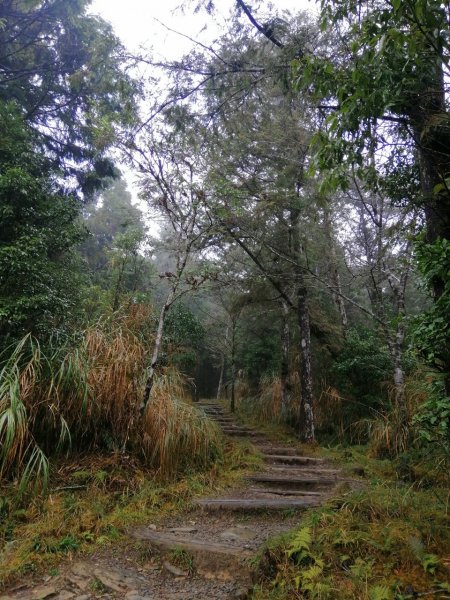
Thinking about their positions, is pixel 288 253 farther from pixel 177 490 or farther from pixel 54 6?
pixel 54 6

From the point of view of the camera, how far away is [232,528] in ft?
11.9

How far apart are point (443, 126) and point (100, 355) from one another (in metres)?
4.66

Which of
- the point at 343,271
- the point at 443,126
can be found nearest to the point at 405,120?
the point at 443,126

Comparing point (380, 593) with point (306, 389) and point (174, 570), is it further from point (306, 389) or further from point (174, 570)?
point (306, 389)

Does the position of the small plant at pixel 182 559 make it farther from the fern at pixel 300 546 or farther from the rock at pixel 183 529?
the fern at pixel 300 546

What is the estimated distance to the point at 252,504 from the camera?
402 centimetres

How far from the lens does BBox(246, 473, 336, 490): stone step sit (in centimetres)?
502

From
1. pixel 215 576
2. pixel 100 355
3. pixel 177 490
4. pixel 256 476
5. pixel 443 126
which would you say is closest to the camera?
pixel 215 576

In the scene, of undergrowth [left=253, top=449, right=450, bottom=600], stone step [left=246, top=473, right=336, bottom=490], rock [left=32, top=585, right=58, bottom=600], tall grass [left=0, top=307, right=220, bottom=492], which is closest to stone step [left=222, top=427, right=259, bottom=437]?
tall grass [left=0, top=307, right=220, bottom=492]

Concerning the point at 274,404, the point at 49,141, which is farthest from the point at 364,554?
the point at 49,141

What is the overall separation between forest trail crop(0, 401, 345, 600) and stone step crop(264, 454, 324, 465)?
1617 millimetres

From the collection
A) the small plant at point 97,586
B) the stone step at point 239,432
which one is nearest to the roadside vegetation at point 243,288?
the small plant at point 97,586

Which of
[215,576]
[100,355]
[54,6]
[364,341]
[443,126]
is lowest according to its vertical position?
[215,576]

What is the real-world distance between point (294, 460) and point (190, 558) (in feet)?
12.3
